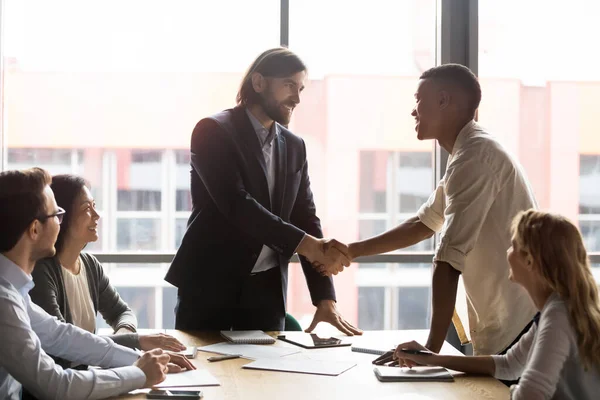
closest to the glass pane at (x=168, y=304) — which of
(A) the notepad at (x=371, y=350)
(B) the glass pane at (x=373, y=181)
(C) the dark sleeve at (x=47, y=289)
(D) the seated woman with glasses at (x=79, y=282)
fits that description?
(B) the glass pane at (x=373, y=181)

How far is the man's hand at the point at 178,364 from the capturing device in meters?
2.23

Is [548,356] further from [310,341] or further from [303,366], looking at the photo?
[310,341]

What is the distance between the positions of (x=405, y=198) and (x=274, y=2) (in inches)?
51.1

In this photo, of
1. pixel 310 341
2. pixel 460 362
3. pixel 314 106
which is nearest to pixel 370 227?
pixel 314 106

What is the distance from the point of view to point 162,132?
430 centimetres

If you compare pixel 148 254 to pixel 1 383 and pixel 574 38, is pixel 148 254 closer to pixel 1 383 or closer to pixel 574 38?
pixel 1 383

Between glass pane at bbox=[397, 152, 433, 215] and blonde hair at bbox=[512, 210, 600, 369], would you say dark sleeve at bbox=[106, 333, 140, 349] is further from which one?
glass pane at bbox=[397, 152, 433, 215]

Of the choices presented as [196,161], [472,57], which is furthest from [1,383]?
[472,57]

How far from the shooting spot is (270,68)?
3238 millimetres

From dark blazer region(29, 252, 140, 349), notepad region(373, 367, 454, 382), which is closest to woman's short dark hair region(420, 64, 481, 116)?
notepad region(373, 367, 454, 382)

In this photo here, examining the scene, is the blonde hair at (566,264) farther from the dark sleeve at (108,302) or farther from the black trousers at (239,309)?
the dark sleeve at (108,302)

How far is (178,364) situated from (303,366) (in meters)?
0.36

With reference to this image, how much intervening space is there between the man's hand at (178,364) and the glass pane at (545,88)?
8.86 feet

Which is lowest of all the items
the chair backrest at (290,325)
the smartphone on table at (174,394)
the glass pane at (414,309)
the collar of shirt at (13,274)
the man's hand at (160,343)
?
the glass pane at (414,309)
